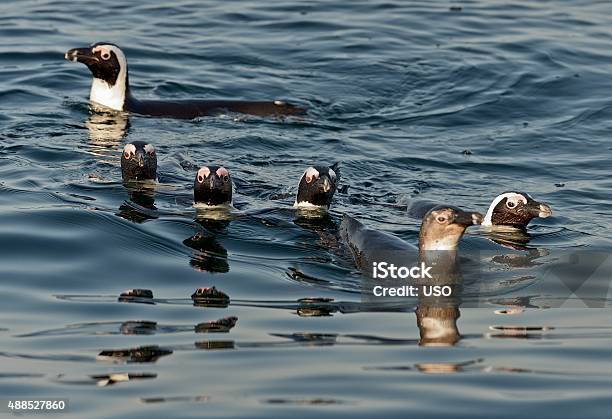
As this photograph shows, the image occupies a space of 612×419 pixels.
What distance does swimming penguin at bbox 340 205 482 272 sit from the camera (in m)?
9.45

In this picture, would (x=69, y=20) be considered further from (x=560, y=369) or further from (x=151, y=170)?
(x=560, y=369)

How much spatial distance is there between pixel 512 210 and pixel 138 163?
3.60m

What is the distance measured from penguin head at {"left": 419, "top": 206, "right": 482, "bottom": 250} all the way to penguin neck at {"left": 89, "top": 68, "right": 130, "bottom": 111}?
770 centimetres

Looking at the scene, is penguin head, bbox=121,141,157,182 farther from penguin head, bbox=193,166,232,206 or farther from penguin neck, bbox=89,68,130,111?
penguin neck, bbox=89,68,130,111

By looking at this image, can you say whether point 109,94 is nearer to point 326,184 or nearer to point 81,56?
point 81,56

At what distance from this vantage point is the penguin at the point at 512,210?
1179cm

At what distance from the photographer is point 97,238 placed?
1068 cm

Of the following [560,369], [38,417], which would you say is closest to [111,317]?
[38,417]

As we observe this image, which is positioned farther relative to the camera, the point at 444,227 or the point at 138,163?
the point at 138,163

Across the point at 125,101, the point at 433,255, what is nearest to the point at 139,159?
the point at 433,255

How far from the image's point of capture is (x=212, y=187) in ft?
37.9

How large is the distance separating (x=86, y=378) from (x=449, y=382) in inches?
76.6

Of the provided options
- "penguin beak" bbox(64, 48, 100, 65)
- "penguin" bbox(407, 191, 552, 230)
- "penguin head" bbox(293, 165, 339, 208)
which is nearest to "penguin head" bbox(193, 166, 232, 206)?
"penguin head" bbox(293, 165, 339, 208)


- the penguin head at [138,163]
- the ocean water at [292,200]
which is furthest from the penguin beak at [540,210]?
the penguin head at [138,163]
